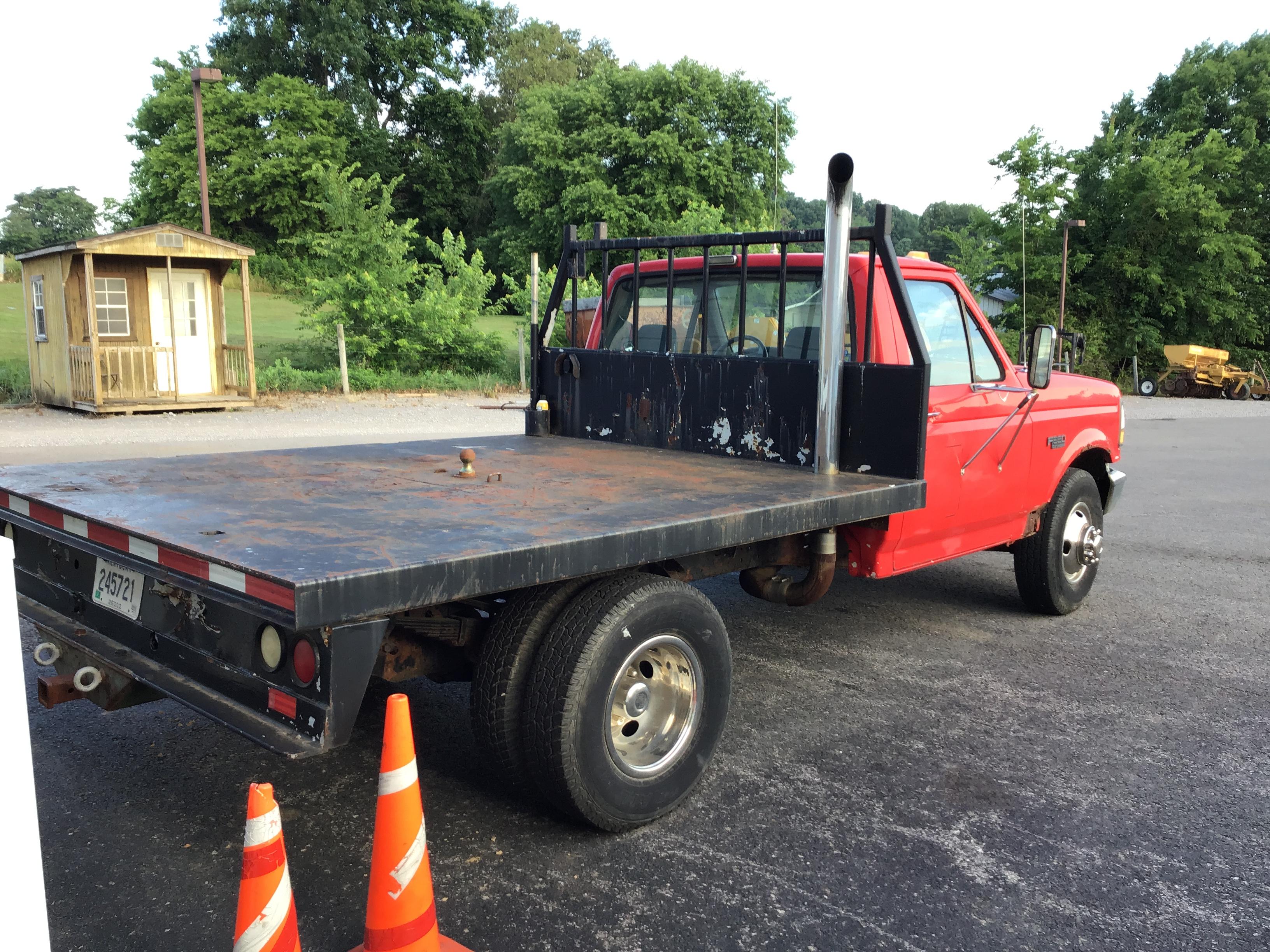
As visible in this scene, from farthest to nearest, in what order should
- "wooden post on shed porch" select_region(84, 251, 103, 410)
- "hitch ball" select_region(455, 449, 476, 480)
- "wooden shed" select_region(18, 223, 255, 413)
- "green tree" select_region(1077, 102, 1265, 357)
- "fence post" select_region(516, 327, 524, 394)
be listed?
"green tree" select_region(1077, 102, 1265, 357)
"fence post" select_region(516, 327, 524, 394)
"wooden shed" select_region(18, 223, 255, 413)
"wooden post on shed porch" select_region(84, 251, 103, 410)
"hitch ball" select_region(455, 449, 476, 480)

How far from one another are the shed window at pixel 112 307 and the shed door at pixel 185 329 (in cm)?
40

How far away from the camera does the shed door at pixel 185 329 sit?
17.4 metres

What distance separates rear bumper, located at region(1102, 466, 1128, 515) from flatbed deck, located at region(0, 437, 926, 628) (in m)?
2.72

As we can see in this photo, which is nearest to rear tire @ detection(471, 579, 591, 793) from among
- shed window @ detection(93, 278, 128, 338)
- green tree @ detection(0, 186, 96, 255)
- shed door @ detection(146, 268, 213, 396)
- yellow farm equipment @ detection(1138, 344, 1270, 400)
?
shed door @ detection(146, 268, 213, 396)

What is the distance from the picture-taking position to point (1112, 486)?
6363 millimetres

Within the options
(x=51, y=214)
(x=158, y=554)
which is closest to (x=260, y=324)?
(x=158, y=554)

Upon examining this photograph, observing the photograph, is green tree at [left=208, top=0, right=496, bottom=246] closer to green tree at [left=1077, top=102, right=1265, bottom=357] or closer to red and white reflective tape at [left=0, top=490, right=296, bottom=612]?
green tree at [left=1077, top=102, right=1265, bottom=357]

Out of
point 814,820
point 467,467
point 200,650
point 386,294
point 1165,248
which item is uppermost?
point 1165,248

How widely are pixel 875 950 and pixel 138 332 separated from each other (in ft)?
57.3

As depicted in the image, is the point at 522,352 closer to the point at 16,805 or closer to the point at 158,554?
the point at 158,554

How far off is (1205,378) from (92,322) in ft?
98.7

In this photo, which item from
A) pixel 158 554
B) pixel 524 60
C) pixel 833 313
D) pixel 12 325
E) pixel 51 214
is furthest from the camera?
pixel 51 214

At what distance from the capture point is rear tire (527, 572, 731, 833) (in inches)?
121

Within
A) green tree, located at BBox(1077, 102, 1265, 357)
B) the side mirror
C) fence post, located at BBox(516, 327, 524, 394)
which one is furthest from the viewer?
green tree, located at BBox(1077, 102, 1265, 357)
